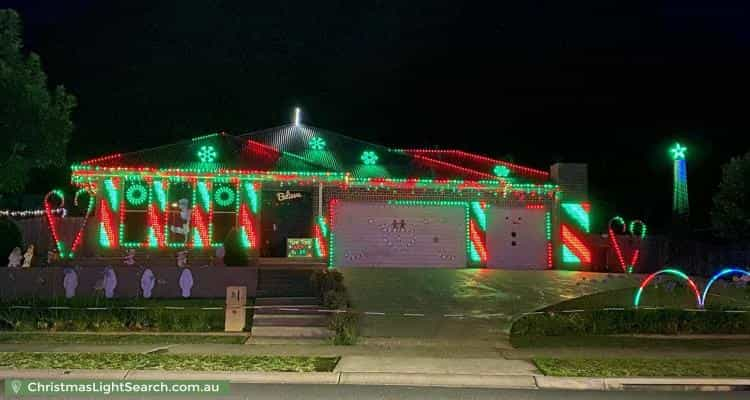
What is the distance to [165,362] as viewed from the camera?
393 inches

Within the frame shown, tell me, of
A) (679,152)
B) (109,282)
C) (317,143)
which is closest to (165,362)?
(109,282)

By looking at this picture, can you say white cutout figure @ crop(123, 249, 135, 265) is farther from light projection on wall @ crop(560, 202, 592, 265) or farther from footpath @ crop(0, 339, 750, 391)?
light projection on wall @ crop(560, 202, 592, 265)

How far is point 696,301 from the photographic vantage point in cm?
1483

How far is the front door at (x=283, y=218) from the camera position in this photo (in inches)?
858

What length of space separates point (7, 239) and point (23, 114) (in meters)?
3.19

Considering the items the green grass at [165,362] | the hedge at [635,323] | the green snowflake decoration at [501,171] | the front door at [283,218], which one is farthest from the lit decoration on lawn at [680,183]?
the green grass at [165,362]

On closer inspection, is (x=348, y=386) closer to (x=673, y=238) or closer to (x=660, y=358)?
(x=660, y=358)

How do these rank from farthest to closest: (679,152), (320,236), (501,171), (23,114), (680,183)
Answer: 1. (680,183)
2. (679,152)
3. (501,171)
4. (320,236)
5. (23,114)

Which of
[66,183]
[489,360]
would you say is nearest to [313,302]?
[489,360]

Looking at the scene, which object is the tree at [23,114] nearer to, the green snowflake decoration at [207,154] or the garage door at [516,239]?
the green snowflake decoration at [207,154]

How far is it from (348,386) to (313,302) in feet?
20.7

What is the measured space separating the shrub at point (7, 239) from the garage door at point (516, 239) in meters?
13.9

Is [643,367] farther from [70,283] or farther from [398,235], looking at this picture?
[398,235]

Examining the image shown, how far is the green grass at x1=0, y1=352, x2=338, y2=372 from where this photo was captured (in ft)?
31.7
